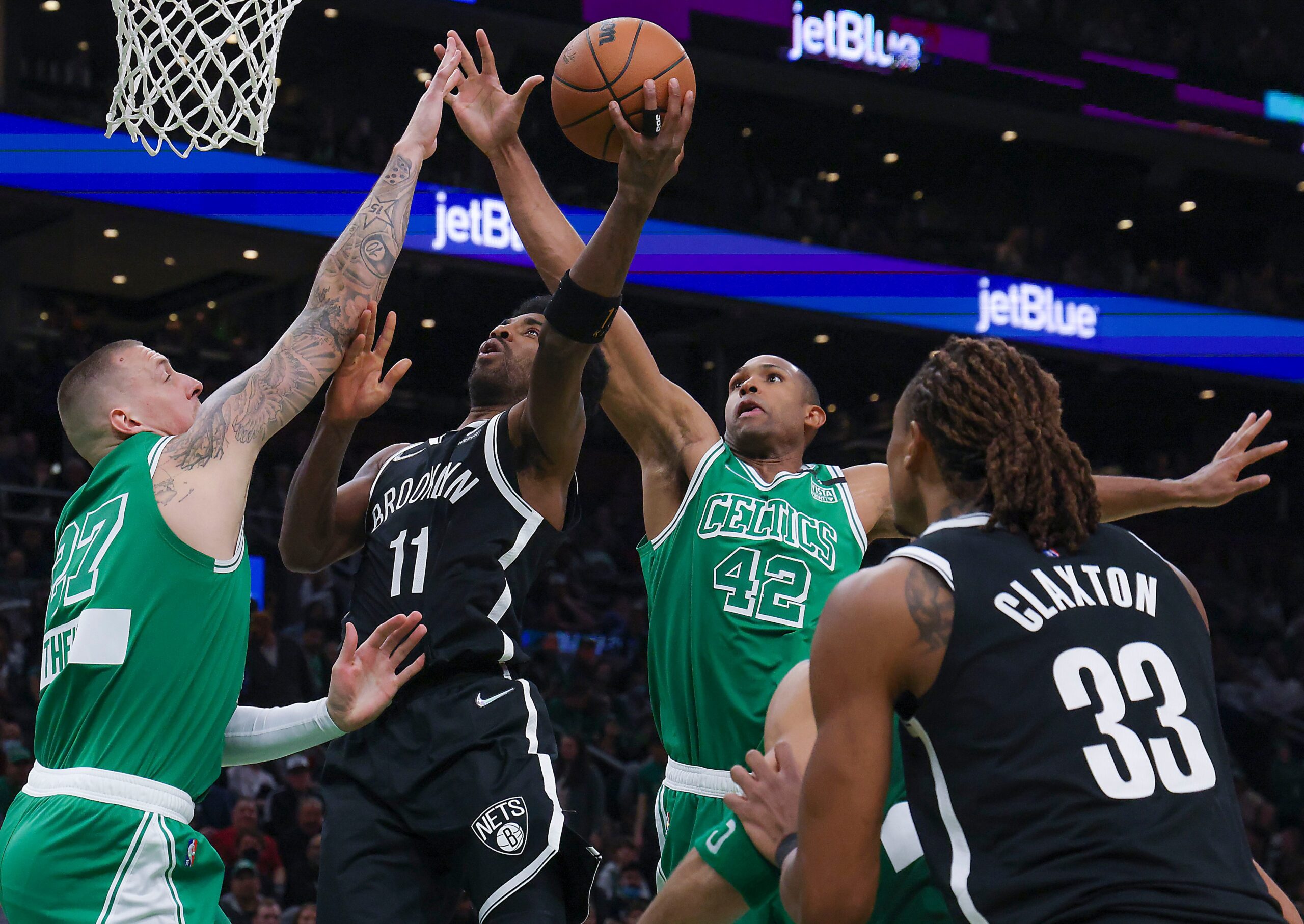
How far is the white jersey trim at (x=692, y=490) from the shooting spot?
181 inches

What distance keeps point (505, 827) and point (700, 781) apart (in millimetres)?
1037

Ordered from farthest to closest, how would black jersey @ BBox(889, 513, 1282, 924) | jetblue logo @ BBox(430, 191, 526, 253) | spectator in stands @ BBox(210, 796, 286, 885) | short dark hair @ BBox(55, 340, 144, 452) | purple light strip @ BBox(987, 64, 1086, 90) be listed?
1. purple light strip @ BBox(987, 64, 1086, 90)
2. jetblue logo @ BBox(430, 191, 526, 253)
3. spectator in stands @ BBox(210, 796, 286, 885)
4. short dark hair @ BBox(55, 340, 144, 452)
5. black jersey @ BBox(889, 513, 1282, 924)

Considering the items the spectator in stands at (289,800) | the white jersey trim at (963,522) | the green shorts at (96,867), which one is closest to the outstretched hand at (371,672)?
the green shorts at (96,867)

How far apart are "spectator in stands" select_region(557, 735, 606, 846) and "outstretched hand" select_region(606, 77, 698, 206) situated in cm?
786

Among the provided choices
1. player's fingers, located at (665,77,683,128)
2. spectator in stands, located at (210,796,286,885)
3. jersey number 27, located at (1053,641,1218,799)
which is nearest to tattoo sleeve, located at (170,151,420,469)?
player's fingers, located at (665,77,683,128)

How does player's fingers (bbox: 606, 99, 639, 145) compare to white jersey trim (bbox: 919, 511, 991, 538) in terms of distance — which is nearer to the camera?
white jersey trim (bbox: 919, 511, 991, 538)

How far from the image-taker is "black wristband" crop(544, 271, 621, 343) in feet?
11.5

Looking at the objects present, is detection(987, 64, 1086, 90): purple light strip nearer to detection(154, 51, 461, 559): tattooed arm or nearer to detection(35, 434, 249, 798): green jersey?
detection(154, 51, 461, 559): tattooed arm

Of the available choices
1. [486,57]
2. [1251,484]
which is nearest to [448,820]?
[486,57]

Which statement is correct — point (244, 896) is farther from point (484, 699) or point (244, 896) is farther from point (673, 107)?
point (673, 107)

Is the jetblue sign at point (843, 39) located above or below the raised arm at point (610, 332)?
above

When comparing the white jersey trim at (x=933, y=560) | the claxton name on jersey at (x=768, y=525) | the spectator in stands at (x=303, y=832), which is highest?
the white jersey trim at (x=933, y=560)

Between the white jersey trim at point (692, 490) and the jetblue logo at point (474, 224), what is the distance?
25.8 feet

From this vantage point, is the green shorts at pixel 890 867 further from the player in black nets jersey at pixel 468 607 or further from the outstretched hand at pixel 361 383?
the outstretched hand at pixel 361 383
